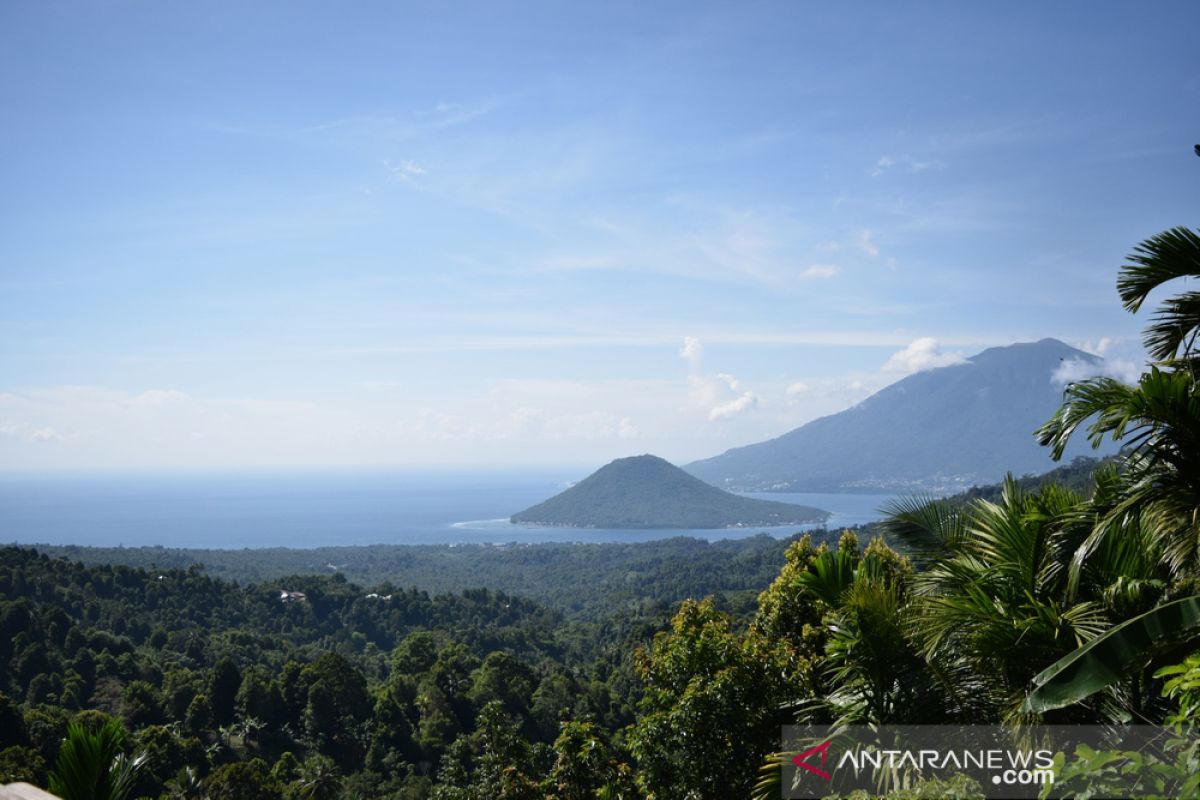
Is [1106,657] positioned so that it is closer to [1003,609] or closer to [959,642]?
[1003,609]

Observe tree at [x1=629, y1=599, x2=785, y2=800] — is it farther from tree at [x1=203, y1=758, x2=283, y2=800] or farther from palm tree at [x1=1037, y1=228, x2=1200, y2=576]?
tree at [x1=203, y1=758, x2=283, y2=800]

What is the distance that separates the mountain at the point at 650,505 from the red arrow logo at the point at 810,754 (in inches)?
5975

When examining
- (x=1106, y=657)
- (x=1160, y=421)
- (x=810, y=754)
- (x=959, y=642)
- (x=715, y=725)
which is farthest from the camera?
(x=715, y=725)

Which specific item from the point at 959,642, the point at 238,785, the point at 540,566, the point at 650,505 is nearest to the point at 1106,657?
the point at 959,642

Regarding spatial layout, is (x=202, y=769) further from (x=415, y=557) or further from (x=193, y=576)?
(x=415, y=557)

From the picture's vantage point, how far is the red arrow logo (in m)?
3.92

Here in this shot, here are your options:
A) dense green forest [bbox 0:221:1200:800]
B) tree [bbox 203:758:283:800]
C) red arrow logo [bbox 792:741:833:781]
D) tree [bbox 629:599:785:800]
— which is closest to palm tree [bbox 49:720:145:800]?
dense green forest [bbox 0:221:1200:800]

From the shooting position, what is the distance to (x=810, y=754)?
400 cm

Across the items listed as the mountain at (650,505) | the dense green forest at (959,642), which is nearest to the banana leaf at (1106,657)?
the dense green forest at (959,642)

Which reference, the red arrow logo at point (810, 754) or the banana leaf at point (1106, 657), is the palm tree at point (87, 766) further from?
the banana leaf at point (1106, 657)

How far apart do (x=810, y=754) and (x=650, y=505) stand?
176m

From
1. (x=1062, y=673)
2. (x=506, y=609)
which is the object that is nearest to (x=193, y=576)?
(x=506, y=609)

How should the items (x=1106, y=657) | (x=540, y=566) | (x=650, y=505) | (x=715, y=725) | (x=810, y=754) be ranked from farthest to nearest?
(x=650, y=505)
(x=540, y=566)
(x=715, y=725)
(x=810, y=754)
(x=1106, y=657)

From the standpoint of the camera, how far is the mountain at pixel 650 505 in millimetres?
162850
